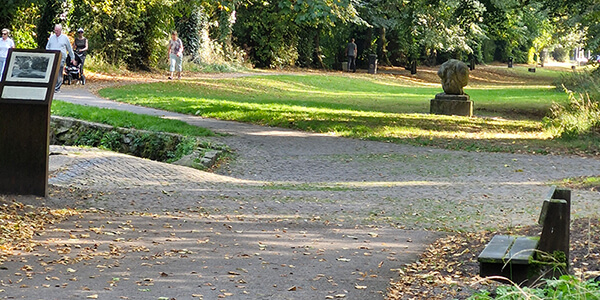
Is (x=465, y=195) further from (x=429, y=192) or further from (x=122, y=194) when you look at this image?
(x=122, y=194)

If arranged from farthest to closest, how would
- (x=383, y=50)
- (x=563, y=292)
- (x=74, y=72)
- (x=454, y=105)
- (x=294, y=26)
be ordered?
(x=383, y=50) → (x=294, y=26) → (x=74, y=72) → (x=454, y=105) → (x=563, y=292)

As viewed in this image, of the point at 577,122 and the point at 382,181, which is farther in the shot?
the point at 577,122

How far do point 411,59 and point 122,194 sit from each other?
4663cm

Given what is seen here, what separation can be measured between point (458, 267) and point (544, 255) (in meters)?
1.45

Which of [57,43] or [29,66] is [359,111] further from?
[29,66]

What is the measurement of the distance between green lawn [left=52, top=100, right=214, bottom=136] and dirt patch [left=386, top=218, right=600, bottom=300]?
1037 cm

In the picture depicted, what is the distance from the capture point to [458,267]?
23.1ft

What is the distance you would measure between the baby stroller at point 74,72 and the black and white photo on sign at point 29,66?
19.9m

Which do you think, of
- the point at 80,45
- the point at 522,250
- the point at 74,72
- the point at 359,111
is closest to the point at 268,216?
the point at 522,250

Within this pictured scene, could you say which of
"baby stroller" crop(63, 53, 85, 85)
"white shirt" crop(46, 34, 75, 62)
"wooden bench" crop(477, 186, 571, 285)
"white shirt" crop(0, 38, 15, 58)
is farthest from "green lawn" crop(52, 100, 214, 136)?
"wooden bench" crop(477, 186, 571, 285)

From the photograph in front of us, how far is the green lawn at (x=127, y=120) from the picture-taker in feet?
59.0

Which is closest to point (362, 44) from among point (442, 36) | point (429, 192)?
point (442, 36)

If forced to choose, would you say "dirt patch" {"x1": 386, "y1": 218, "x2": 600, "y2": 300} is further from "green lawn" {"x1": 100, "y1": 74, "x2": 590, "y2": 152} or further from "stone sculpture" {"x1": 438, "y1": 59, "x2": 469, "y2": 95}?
"stone sculpture" {"x1": 438, "y1": 59, "x2": 469, "y2": 95}

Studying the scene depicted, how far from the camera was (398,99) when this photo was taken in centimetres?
3319
